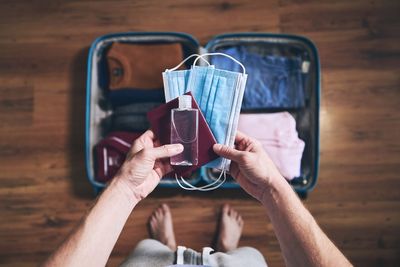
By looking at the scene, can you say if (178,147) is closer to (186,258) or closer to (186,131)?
(186,131)

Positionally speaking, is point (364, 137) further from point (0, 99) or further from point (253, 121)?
point (0, 99)

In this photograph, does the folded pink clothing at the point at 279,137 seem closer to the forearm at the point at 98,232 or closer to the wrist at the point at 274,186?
the wrist at the point at 274,186

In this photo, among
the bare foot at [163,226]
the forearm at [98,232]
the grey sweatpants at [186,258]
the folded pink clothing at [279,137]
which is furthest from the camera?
the bare foot at [163,226]

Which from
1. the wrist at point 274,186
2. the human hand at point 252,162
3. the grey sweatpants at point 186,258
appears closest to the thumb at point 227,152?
the human hand at point 252,162

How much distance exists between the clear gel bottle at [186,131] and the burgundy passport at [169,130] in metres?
0.01

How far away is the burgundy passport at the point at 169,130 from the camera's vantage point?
0.85 meters

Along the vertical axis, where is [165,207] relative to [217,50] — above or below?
below

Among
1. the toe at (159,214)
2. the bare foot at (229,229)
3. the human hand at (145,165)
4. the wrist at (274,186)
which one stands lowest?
the bare foot at (229,229)

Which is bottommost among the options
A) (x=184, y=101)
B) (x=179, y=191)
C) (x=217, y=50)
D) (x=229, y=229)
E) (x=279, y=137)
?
(x=229, y=229)

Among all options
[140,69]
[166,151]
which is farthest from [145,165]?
[140,69]

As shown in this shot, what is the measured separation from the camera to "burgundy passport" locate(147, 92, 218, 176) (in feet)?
2.80

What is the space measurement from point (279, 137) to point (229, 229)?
0.41m

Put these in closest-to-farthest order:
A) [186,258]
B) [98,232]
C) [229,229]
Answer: [98,232] < [186,258] < [229,229]

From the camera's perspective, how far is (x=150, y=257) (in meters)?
Answer: 1.09
